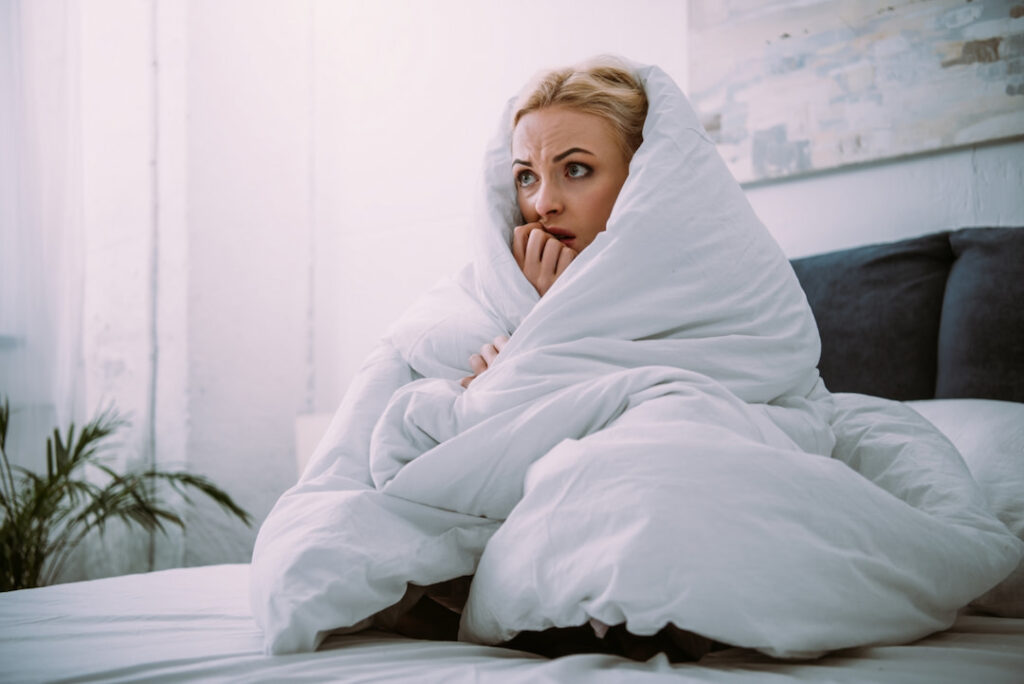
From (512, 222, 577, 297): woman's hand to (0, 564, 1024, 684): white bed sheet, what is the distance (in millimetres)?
587

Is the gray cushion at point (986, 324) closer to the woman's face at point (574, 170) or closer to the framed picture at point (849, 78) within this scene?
the framed picture at point (849, 78)

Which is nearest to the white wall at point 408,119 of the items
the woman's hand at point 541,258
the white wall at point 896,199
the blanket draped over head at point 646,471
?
the white wall at point 896,199

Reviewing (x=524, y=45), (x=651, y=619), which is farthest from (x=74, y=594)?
Answer: (x=524, y=45)

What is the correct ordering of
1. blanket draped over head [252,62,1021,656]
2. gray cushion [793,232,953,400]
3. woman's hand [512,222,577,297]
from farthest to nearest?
gray cushion [793,232,953,400], woman's hand [512,222,577,297], blanket draped over head [252,62,1021,656]

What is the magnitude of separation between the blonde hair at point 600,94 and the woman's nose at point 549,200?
0.14m

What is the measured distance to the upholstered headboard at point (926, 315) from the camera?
1531 mm

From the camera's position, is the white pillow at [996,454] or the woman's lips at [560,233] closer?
the white pillow at [996,454]

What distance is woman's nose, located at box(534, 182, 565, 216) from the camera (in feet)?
4.43

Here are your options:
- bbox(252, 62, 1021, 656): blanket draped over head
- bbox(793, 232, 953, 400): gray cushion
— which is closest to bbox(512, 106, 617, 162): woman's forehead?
bbox(252, 62, 1021, 656): blanket draped over head

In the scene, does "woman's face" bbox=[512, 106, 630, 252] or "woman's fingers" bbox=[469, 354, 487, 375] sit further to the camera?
"woman's face" bbox=[512, 106, 630, 252]

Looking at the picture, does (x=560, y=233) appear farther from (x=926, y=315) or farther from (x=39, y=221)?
(x=39, y=221)

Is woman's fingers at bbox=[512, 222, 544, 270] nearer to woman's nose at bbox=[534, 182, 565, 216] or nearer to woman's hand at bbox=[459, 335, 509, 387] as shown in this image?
woman's nose at bbox=[534, 182, 565, 216]

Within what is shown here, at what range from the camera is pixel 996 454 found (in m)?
1.17

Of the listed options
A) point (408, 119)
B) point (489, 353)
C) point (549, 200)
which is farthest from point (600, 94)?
point (408, 119)
